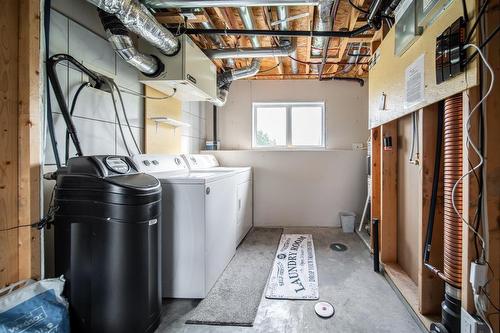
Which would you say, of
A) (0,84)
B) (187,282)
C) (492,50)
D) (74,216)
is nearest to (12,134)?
(0,84)

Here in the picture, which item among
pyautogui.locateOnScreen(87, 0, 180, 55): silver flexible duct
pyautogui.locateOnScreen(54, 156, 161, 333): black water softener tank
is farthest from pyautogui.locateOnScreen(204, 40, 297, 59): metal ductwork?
pyautogui.locateOnScreen(54, 156, 161, 333): black water softener tank

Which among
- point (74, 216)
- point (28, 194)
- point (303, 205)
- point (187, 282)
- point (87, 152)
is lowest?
point (187, 282)

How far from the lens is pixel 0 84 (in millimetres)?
1270

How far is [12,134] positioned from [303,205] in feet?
11.1

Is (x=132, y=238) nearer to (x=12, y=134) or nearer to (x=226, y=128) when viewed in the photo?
(x=12, y=134)

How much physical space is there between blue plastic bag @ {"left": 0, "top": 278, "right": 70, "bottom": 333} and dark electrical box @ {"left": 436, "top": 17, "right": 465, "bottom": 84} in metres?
2.18

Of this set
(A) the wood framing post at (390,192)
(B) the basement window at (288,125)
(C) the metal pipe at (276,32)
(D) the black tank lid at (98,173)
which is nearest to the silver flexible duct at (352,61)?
(B) the basement window at (288,125)

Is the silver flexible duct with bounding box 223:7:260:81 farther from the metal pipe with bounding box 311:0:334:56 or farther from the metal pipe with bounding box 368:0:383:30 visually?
the metal pipe with bounding box 368:0:383:30

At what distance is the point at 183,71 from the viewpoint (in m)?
2.30

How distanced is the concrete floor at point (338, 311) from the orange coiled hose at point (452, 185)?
553 millimetres

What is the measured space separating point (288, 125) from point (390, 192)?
7.55 ft

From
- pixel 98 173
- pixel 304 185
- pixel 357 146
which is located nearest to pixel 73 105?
pixel 98 173

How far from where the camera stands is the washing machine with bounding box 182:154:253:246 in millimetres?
2974

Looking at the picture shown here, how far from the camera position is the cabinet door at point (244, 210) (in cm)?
302
